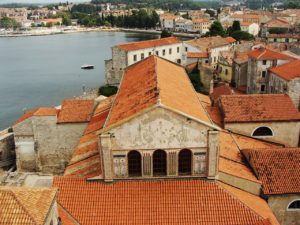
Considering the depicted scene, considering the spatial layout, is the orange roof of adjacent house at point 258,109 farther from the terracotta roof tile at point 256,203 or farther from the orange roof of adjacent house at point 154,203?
the orange roof of adjacent house at point 154,203

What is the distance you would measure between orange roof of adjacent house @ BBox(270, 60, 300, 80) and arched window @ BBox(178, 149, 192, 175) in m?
20.1

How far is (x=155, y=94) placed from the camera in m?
17.5

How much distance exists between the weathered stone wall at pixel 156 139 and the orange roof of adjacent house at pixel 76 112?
1093 centimetres

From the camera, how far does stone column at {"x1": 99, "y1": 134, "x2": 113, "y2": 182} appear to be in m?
16.3

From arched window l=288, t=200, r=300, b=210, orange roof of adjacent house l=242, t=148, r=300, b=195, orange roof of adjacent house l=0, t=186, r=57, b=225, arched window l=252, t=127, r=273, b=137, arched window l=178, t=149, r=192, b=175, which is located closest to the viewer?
orange roof of adjacent house l=0, t=186, r=57, b=225

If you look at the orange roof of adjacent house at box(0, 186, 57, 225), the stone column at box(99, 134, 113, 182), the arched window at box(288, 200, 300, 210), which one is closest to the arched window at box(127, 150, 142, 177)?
the stone column at box(99, 134, 113, 182)

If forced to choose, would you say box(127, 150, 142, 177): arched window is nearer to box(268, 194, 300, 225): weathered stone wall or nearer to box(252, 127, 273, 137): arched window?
box(268, 194, 300, 225): weathered stone wall

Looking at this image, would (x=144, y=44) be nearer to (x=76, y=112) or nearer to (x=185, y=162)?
(x=76, y=112)

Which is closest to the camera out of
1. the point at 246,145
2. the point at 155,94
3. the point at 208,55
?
the point at 155,94

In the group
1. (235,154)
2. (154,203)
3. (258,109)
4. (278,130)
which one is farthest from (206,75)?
(154,203)

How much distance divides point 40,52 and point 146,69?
9015cm

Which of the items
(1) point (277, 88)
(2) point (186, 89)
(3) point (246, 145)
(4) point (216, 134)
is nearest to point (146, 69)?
(2) point (186, 89)

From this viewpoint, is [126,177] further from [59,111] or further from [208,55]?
[208,55]

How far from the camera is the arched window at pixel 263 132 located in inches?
912
